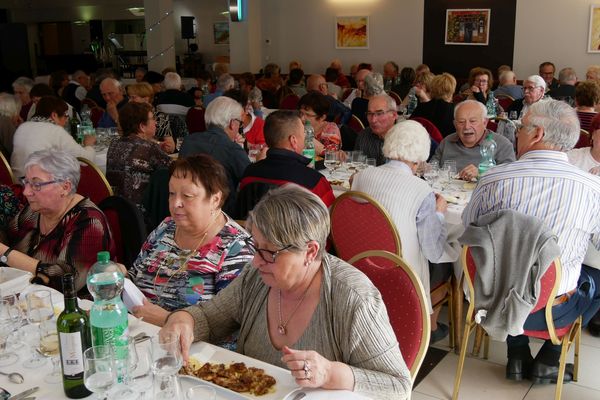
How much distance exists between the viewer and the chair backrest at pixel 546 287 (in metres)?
2.74

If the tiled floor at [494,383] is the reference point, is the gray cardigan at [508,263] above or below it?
above

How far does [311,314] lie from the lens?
1.94 metres

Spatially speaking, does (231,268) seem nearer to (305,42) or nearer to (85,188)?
(85,188)

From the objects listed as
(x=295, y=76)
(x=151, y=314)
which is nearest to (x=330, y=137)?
(x=151, y=314)

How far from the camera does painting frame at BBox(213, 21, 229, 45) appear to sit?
56.8ft

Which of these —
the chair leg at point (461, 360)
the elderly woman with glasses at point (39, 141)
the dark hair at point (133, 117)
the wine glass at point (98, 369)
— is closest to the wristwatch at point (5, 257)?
the wine glass at point (98, 369)

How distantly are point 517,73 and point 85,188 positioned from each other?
9.50 meters

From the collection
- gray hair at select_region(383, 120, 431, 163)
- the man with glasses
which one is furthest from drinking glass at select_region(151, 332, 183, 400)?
the man with glasses

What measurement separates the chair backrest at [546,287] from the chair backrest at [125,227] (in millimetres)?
1544

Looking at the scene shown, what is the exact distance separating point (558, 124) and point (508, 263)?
77cm

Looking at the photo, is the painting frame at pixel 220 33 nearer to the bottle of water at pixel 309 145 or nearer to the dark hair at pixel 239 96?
the dark hair at pixel 239 96

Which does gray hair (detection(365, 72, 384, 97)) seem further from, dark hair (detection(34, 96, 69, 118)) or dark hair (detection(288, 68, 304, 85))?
dark hair (detection(288, 68, 304, 85))

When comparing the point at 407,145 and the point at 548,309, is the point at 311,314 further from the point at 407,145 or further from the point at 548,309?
the point at 407,145

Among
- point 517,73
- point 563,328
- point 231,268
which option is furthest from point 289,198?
point 517,73
